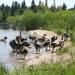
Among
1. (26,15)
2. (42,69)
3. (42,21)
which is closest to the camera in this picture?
(42,69)

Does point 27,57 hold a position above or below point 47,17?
below

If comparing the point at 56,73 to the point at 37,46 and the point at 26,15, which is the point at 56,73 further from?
the point at 26,15

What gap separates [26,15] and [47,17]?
4.47 metres

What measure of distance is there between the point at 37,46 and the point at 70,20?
2053 cm

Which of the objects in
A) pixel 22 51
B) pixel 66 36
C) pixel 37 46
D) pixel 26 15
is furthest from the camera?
pixel 26 15

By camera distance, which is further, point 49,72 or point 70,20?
point 70,20

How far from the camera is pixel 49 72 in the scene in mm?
9859

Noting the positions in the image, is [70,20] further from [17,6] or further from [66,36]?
[17,6]

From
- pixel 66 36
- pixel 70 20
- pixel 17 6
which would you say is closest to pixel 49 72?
pixel 66 36

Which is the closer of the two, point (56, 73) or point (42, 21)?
point (56, 73)

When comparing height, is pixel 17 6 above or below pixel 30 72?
above

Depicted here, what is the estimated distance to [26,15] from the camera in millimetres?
47875

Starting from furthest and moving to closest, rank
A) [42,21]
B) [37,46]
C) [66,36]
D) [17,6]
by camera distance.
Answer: [17,6] → [42,21] → [66,36] → [37,46]

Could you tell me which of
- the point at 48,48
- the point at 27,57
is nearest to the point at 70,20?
the point at 48,48
